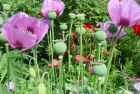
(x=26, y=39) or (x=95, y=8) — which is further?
A: (x=95, y=8)

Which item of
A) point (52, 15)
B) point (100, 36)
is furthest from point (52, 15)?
point (100, 36)

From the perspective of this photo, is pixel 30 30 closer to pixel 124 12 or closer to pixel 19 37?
pixel 19 37

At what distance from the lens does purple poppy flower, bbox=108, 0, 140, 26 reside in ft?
3.54

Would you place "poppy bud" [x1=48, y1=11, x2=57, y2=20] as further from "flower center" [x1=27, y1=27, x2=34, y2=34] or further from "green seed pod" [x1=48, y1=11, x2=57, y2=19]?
"flower center" [x1=27, y1=27, x2=34, y2=34]

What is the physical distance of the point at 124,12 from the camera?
109 centimetres

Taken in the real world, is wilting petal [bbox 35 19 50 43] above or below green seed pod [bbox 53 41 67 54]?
above

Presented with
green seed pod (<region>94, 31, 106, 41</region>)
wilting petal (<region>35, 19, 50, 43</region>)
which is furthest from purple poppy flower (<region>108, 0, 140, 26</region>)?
wilting petal (<region>35, 19, 50, 43</region>)

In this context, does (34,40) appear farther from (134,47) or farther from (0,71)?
→ (134,47)

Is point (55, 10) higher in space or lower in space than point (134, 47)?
higher

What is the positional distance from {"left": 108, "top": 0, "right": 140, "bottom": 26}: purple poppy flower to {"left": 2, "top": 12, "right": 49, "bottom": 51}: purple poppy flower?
0.17 meters

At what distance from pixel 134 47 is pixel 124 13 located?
2312mm

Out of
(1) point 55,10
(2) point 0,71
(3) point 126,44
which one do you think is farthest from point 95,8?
(1) point 55,10

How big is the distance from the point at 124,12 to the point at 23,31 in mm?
252

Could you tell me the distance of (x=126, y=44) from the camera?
3422 mm
